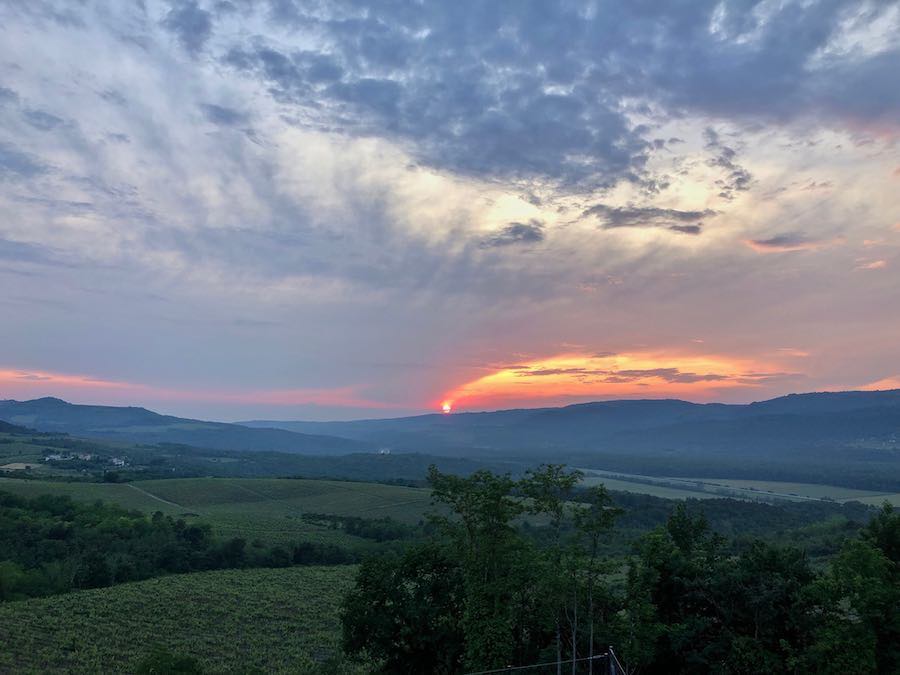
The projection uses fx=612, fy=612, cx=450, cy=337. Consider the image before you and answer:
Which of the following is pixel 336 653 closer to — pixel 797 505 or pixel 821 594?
pixel 821 594

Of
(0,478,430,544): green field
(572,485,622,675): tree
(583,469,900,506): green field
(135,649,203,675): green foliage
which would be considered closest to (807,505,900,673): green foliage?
(572,485,622,675): tree

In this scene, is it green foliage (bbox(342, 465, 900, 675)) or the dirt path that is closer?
green foliage (bbox(342, 465, 900, 675))

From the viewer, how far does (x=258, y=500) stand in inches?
5335

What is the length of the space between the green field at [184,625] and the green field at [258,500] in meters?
23.2

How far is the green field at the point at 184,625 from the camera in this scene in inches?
1576

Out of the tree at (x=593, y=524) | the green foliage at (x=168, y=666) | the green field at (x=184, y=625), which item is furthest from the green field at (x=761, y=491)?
the tree at (x=593, y=524)

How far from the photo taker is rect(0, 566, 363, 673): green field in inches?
1576

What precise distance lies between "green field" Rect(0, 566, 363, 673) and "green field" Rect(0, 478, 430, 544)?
23200 millimetres

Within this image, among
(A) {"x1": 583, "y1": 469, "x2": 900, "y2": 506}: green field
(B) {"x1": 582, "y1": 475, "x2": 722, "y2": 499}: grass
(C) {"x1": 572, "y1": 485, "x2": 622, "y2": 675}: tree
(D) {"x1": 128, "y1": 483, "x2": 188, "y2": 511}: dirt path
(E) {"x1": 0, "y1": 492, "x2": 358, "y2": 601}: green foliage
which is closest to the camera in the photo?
(C) {"x1": 572, "y1": 485, "x2": 622, "y2": 675}: tree

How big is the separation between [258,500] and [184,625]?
291ft

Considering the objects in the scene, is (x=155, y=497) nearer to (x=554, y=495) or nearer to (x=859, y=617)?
(x=554, y=495)

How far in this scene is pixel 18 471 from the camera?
144 m

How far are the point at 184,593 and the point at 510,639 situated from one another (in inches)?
2010

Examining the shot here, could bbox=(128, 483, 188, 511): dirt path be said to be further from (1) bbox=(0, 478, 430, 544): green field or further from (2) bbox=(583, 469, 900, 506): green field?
(2) bbox=(583, 469, 900, 506): green field
